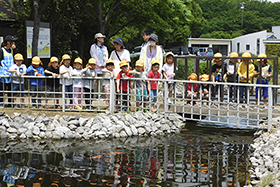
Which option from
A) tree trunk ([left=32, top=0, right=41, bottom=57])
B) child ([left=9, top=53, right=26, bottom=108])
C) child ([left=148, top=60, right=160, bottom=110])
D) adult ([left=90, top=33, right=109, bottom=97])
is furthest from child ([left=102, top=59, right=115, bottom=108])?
tree trunk ([left=32, top=0, right=41, bottom=57])

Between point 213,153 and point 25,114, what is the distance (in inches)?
175

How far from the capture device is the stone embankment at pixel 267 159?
554cm

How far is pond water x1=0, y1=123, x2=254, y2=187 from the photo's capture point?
6098mm

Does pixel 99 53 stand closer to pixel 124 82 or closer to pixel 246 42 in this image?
pixel 124 82

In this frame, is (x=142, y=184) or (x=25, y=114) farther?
(x=25, y=114)

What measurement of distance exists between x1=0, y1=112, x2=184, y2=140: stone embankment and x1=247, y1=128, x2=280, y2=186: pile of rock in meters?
2.42

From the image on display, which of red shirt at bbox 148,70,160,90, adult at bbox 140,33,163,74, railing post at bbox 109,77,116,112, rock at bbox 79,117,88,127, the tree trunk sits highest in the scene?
the tree trunk

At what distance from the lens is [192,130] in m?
10.2

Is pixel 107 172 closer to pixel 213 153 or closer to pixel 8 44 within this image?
pixel 213 153

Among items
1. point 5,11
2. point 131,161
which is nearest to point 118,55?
point 131,161

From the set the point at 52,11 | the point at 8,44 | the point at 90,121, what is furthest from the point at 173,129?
the point at 52,11

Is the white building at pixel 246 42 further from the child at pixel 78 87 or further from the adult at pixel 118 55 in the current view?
the child at pixel 78 87

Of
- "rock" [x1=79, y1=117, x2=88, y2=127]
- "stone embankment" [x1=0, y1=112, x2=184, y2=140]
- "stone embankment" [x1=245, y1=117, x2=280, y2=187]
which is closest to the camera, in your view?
"stone embankment" [x1=245, y1=117, x2=280, y2=187]

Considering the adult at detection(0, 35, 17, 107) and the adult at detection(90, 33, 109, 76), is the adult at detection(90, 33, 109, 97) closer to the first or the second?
the adult at detection(90, 33, 109, 76)
